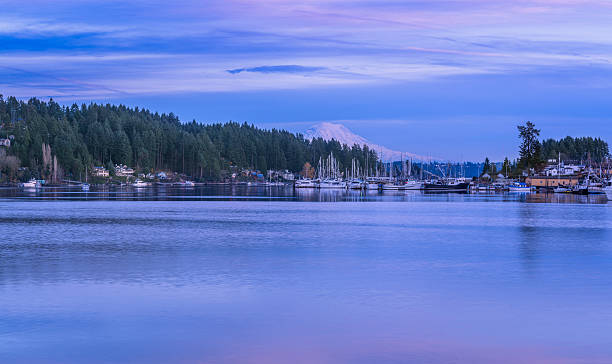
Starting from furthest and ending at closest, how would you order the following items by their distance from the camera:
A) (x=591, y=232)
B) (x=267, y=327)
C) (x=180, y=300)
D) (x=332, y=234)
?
(x=591, y=232)
(x=332, y=234)
(x=180, y=300)
(x=267, y=327)

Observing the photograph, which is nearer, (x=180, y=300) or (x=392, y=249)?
(x=180, y=300)

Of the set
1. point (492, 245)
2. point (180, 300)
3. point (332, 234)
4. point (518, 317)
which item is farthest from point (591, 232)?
point (180, 300)

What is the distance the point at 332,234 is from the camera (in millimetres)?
51344

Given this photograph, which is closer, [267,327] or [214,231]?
[267,327]

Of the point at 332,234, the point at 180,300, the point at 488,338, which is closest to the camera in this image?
the point at 488,338

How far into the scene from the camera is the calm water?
17.3 metres

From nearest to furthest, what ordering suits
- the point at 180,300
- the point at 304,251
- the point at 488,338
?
1. the point at 488,338
2. the point at 180,300
3. the point at 304,251

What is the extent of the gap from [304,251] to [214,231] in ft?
49.0

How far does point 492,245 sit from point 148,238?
2161cm

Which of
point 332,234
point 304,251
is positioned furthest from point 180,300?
point 332,234

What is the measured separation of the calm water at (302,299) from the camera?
56.9 feet

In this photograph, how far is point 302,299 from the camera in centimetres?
2444

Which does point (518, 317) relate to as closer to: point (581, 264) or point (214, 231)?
point (581, 264)

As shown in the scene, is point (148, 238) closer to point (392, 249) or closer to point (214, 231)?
point (214, 231)
